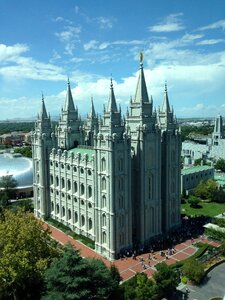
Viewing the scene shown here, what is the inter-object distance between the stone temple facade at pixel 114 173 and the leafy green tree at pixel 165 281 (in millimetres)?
12346

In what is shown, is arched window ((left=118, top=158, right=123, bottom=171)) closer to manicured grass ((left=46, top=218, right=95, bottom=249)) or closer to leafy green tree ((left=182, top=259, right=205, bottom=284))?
manicured grass ((left=46, top=218, right=95, bottom=249))

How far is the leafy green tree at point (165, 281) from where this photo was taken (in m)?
38.2

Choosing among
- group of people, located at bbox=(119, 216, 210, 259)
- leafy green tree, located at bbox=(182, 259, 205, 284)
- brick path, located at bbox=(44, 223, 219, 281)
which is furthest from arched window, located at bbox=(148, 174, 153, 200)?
leafy green tree, located at bbox=(182, 259, 205, 284)

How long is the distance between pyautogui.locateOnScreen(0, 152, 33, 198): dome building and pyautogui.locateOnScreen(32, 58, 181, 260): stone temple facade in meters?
19.9

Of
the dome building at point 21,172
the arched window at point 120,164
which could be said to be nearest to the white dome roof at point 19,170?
the dome building at point 21,172

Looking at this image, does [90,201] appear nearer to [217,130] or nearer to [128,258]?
[128,258]

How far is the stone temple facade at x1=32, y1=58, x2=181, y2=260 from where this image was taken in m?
50.3

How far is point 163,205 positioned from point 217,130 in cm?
9059

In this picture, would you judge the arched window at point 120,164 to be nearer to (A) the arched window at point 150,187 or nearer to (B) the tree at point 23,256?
(A) the arched window at point 150,187

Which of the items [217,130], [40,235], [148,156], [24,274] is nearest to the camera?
[24,274]

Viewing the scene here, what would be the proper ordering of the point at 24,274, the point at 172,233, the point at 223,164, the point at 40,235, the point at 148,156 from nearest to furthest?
the point at 24,274
the point at 40,235
the point at 148,156
the point at 172,233
the point at 223,164

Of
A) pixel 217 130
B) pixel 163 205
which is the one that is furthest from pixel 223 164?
pixel 163 205

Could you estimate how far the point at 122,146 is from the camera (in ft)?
165

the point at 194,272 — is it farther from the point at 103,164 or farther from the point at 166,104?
the point at 166,104
